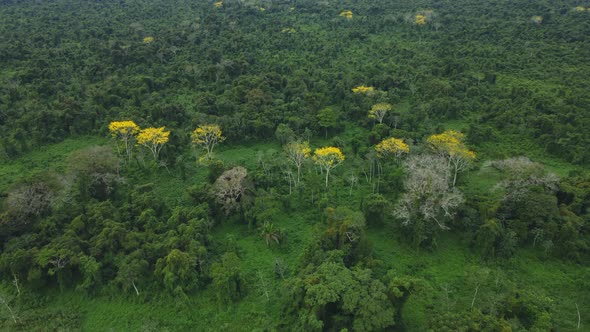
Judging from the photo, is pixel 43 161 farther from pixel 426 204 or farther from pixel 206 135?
pixel 426 204

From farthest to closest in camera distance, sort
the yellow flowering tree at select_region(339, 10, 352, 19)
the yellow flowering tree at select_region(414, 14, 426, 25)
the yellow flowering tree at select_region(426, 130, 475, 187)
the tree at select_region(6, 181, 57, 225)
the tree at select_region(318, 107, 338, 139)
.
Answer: the yellow flowering tree at select_region(339, 10, 352, 19) → the yellow flowering tree at select_region(414, 14, 426, 25) → the tree at select_region(318, 107, 338, 139) → the yellow flowering tree at select_region(426, 130, 475, 187) → the tree at select_region(6, 181, 57, 225)

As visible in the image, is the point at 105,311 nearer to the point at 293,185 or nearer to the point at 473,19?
the point at 293,185

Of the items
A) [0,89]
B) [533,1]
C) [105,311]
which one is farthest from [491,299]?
[533,1]

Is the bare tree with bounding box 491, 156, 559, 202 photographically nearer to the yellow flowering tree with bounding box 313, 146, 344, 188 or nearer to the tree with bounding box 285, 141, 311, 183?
the yellow flowering tree with bounding box 313, 146, 344, 188

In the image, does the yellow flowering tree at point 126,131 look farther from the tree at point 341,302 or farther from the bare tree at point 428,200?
the bare tree at point 428,200

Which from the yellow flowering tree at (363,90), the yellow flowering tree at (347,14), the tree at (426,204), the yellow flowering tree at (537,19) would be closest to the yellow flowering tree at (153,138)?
the tree at (426,204)

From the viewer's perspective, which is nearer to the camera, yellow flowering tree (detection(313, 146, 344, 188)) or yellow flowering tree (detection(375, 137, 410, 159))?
yellow flowering tree (detection(313, 146, 344, 188))

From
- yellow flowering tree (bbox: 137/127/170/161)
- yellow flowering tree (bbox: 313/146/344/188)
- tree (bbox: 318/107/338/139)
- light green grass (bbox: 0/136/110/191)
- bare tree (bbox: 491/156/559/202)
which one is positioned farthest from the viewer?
tree (bbox: 318/107/338/139)

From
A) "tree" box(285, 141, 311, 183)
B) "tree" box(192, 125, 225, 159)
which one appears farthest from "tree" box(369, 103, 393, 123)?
"tree" box(192, 125, 225, 159)
